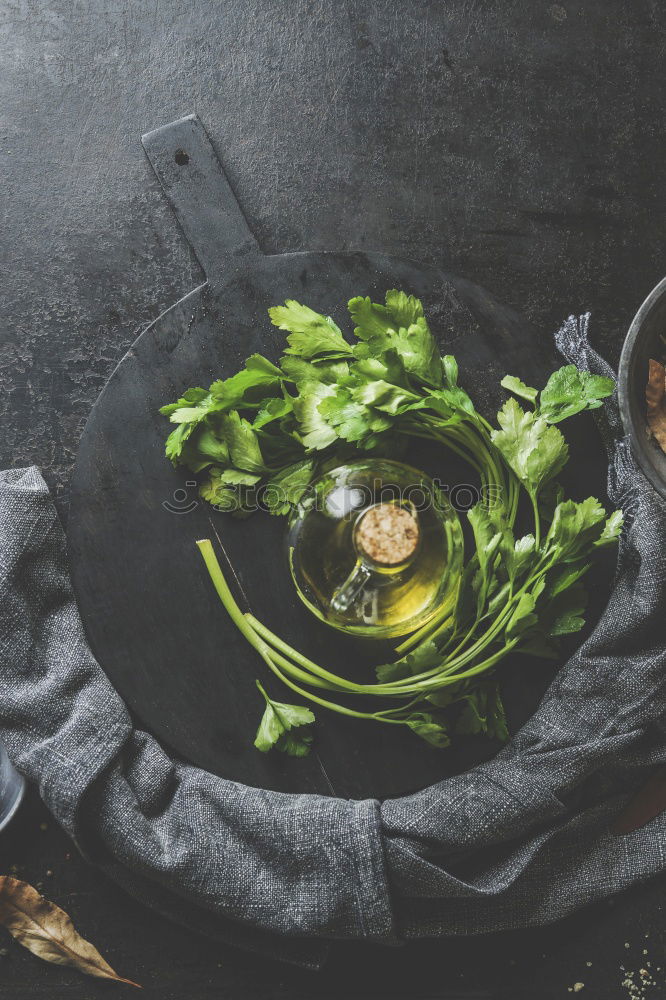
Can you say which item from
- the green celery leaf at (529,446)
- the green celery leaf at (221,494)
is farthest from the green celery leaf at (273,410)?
the green celery leaf at (529,446)

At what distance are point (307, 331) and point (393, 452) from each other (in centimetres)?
24

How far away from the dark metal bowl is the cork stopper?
0.38 m

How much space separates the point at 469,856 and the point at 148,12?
5.46 ft

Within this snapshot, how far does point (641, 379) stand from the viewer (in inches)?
53.9

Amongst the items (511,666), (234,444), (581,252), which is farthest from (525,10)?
(511,666)

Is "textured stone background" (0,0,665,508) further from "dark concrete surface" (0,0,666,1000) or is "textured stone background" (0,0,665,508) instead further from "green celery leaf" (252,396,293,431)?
"green celery leaf" (252,396,293,431)

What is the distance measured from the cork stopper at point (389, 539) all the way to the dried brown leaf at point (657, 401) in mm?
441

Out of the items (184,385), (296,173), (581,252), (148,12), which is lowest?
(581,252)

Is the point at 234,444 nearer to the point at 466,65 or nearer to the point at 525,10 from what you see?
the point at 466,65

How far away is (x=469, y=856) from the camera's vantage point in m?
1.40

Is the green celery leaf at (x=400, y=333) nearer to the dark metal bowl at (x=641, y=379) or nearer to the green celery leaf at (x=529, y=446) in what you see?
the green celery leaf at (x=529, y=446)

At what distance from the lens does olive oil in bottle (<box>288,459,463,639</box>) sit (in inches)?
52.7

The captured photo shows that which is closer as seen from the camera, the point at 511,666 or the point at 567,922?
the point at 511,666

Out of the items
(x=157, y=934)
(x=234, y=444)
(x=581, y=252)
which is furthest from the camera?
(x=581, y=252)
